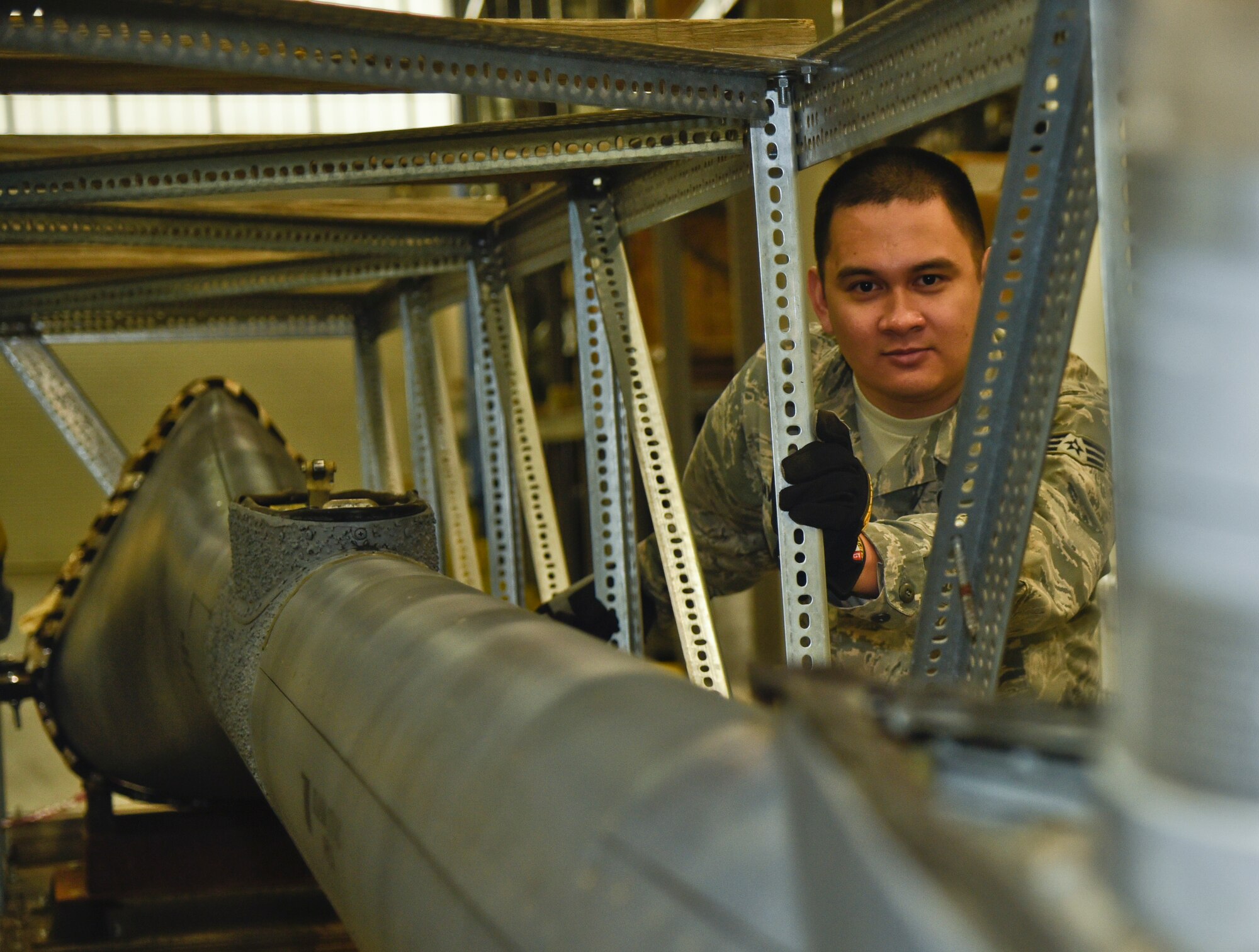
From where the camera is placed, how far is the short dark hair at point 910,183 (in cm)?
201

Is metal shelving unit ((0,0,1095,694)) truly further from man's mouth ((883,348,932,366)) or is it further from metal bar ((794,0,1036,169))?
man's mouth ((883,348,932,366))

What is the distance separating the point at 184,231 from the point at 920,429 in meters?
1.51

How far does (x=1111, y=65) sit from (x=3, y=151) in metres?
1.83

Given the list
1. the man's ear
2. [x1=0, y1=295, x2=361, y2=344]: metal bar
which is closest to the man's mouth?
the man's ear

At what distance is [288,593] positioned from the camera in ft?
4.90

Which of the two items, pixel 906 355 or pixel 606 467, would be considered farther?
pixel 606 467

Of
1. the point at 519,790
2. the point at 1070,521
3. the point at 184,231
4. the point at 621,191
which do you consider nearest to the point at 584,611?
the point at 621,191

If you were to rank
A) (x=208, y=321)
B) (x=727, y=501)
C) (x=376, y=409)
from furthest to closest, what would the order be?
(x=376, y=409), (x=208, y=321), (x=727, y=501)

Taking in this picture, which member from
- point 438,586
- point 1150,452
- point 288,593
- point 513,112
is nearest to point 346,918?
point 438,586

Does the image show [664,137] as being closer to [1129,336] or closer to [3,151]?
[3,151]

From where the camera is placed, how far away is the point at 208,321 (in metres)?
3.95

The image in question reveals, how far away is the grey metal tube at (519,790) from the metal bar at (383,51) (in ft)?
2.02

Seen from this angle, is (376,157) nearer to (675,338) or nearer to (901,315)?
(901,315)

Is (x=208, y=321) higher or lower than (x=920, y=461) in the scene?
higher
